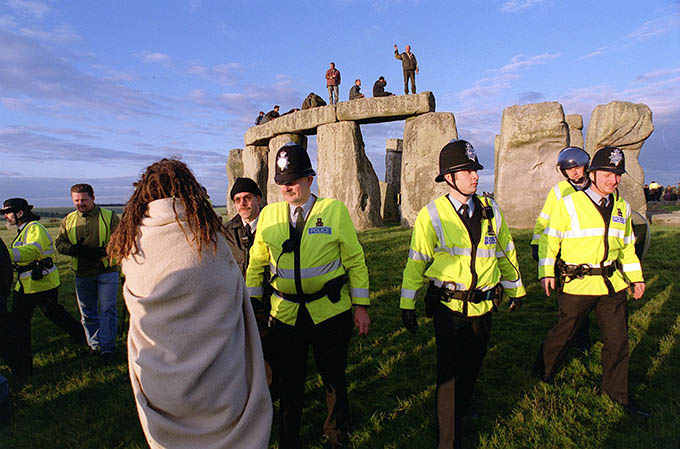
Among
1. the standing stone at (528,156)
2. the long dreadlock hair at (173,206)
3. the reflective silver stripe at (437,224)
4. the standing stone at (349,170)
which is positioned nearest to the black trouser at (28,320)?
the long dreadlock hair at (173,206)

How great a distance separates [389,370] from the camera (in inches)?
141

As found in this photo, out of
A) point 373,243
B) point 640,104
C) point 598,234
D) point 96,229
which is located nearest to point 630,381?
point 598,234

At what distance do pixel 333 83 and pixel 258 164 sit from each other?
3.98 meters

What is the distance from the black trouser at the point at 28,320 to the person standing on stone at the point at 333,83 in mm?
→ 10405

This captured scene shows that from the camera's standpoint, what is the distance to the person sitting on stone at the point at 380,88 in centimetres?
1192

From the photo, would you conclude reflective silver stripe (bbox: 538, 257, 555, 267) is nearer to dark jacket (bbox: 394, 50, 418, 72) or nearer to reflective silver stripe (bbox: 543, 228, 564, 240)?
reflective silver stripe (bbox: 543, 228, 564, 240)

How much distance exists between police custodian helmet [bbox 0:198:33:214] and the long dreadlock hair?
3282 mm

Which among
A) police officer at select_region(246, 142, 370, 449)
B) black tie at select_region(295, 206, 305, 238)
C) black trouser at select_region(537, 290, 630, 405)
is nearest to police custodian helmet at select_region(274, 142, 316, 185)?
police officer at select_region(246, 142, 370, 449)

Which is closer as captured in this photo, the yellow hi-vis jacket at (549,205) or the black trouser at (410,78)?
the yellow hi-vis jacket at (549,205)

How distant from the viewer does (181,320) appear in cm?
149

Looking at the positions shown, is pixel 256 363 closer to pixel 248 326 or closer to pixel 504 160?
pixel 248 326

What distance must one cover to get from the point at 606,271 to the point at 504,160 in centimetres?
870

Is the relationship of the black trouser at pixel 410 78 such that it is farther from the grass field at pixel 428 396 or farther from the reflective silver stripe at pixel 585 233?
the reflective silver stripe at pixel 585 233

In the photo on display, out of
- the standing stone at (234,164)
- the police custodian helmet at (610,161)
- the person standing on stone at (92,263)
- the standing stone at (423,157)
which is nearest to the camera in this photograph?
the police custodian helmet at (610,161)
